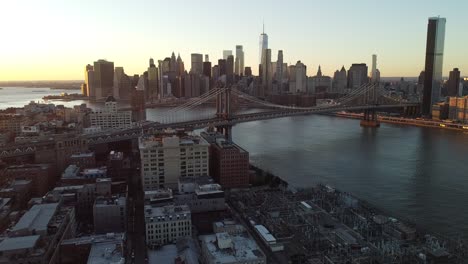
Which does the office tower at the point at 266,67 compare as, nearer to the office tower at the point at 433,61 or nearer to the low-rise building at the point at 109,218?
the office tower at the point at 433,61

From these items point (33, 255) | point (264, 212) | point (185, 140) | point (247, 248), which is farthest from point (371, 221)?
point (33, 255)

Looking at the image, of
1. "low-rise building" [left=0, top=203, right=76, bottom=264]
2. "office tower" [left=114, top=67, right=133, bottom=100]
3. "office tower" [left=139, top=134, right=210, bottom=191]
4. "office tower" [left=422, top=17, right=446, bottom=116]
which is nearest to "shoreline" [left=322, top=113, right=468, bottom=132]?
"office tower" [left=422, top=17, right=446, bottom=116]

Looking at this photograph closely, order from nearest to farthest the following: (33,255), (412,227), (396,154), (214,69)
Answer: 1. (33,255)
2. (412,227)
3. (396,154)
4. (214,69)

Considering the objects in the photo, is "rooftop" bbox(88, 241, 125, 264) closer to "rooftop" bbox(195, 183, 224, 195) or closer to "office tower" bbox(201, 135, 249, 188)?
"rooftop" bbox(195, 183, 224, 195)

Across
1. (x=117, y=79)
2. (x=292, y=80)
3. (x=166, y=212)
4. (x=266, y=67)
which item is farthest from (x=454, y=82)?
(x=166, y=212)

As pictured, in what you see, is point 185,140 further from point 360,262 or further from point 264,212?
point 360,262

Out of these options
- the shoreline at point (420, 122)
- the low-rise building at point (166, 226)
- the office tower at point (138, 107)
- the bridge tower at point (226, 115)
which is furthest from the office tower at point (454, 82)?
the low-rise building at point (166, 226)
